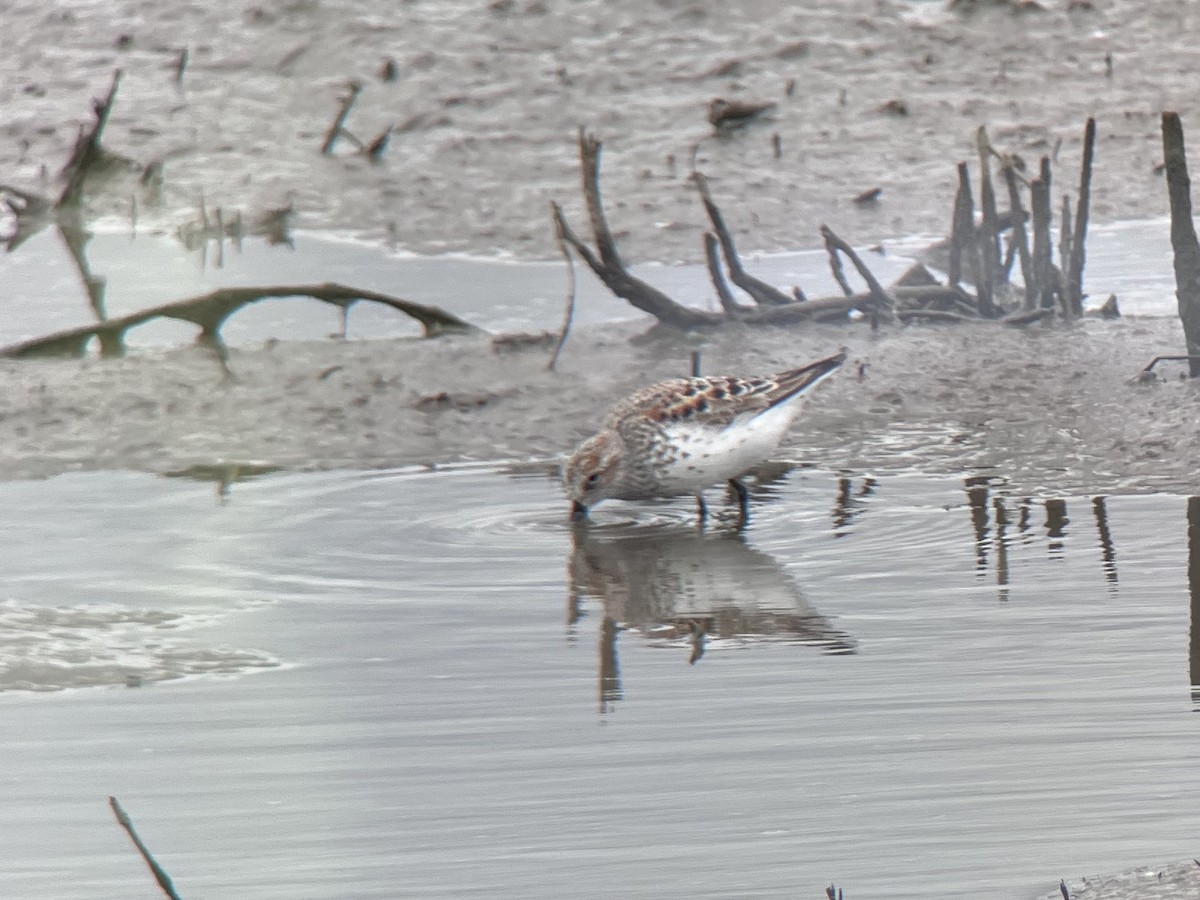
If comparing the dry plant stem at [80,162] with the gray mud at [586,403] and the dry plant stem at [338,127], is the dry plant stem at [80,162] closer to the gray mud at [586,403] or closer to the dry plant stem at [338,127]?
the dry plant stem at [338,127]

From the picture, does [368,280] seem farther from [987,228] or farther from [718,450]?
[718,450]

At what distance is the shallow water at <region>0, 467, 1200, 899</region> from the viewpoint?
400 centimetres

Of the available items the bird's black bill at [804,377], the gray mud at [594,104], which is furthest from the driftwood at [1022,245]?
the bird's black bill at [804,377]

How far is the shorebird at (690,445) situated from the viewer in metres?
6.96

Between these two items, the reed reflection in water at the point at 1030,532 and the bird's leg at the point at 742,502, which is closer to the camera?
the reed reflection in water at the point at 1030,532

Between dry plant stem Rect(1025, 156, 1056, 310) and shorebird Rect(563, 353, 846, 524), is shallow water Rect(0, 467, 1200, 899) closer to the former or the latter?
shorebird Rect(563, 353, 846, 524)

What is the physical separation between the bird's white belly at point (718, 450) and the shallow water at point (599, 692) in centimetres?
17

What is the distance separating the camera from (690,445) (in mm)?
6945

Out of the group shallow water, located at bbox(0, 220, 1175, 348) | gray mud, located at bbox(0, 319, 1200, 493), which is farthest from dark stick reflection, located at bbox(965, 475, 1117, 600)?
shallow water, located at bbox(0, 220, 1175, 348)

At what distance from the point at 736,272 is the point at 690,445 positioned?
7.59ft

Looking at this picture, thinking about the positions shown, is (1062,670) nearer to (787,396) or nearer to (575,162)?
(787,396)

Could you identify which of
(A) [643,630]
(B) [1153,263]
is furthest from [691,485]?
(B) [1153,263]

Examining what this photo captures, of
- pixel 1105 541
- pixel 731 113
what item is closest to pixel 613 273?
pixel 1105 541

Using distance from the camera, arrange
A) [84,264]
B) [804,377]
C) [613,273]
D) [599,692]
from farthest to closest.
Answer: [84,264] → [613,273] → [804,377] → [599,692]
